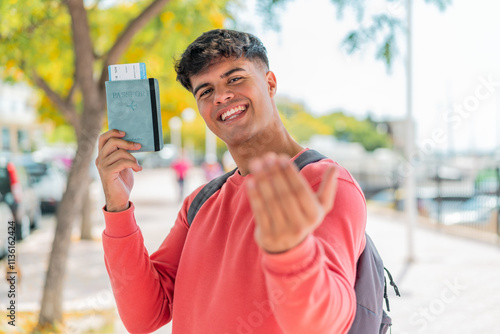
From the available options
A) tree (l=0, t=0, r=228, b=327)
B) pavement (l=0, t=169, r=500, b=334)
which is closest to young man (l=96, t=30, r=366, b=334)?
tree (l=0, t=0, r=228, b=327)

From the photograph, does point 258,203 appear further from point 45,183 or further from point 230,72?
point 45,183

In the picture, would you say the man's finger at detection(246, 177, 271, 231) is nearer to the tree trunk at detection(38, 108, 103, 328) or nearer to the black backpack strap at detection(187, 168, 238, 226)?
the black backpack strap at detection(187, 168, 238, 226)


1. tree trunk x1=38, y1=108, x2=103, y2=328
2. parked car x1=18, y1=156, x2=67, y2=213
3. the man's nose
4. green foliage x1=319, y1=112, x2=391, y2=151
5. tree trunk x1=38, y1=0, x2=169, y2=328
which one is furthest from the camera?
green foliage x1=319, y1=112, x2=391, y2=151

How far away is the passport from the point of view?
1431 mm

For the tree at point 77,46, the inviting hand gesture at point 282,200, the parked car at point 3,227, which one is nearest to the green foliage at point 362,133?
the parked car at point 3,227

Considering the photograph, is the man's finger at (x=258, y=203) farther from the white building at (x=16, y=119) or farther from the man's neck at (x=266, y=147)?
the white building at (x=16, y=119)

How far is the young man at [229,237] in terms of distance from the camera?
39.6 inches

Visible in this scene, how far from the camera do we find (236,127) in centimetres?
140

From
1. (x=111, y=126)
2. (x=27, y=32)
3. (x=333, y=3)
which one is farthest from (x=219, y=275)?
(x=27, y=32)

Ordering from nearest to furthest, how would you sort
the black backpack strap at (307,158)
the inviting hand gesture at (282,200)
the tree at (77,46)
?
the inviting hand gesture at (282,200)
the black backpack strap at (307,158)
the tree at (77,46)

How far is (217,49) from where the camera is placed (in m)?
1.39

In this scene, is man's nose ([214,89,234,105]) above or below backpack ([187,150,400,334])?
above

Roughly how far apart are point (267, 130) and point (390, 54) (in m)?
1.66

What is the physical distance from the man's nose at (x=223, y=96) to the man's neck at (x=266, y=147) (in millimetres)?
150
